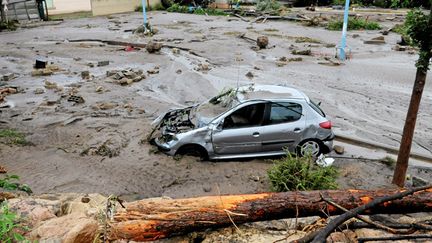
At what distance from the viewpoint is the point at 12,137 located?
1016cm

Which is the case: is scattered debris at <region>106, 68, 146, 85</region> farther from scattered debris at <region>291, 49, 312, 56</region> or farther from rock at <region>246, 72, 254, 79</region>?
scattered debris at <region>291, 49, 312, 56</region>

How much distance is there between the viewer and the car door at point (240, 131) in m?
8.40

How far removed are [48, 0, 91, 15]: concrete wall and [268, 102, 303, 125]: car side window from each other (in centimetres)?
3576

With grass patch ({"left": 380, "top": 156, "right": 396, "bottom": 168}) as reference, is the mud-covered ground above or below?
above

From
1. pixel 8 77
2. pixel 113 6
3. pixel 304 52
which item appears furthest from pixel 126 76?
pixel 113 6

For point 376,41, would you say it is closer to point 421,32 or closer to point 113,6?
point 421,32

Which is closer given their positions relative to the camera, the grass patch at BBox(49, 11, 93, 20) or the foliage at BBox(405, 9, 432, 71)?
the foliage at BBox(405, 9, 432, 71)

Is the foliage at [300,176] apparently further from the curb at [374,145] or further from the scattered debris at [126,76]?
the scattered debris at [126,76]

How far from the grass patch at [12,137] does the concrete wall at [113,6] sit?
3200 centimetres

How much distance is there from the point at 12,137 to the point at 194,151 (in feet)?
17.2

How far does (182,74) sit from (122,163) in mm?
8779

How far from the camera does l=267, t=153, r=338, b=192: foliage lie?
6953mm

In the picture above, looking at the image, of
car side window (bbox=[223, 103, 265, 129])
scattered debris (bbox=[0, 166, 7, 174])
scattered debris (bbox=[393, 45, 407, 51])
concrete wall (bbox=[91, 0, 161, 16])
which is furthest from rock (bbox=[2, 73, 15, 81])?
concrete wall (bbox=[91, 0, 161, 16])

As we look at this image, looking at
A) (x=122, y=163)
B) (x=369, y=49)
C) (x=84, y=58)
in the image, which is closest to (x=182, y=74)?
(x=84, y=58)
